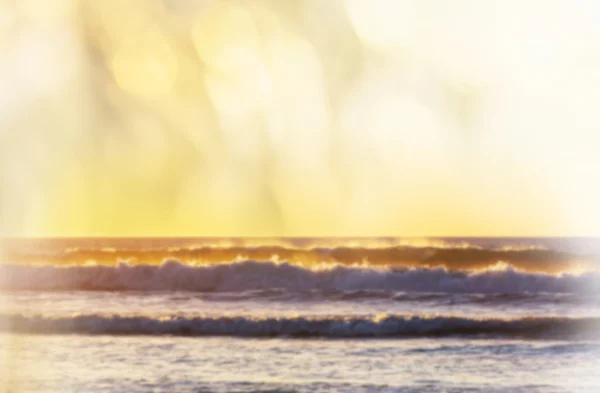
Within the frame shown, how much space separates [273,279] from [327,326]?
192mm

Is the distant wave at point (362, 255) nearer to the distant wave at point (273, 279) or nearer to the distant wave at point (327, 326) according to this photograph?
the distant wave at point (273, 279)

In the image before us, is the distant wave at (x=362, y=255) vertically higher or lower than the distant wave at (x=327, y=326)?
higher

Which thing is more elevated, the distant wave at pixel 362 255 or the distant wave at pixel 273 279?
the distant wave at pixel 362 255

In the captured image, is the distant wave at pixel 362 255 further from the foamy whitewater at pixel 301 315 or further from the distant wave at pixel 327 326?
the distant wave at pixel 327 326

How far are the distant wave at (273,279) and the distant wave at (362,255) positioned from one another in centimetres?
2

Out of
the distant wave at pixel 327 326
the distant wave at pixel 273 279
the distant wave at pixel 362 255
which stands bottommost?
the distant wave at pixel 327 326

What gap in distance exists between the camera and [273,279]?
1.59 metres

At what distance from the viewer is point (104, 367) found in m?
1.59

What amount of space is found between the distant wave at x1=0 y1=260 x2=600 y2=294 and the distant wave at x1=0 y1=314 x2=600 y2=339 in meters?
0.08

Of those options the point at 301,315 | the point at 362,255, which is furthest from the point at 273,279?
the point at 362,255

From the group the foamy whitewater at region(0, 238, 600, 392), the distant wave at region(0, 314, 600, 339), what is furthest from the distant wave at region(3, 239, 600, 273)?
the distant wave at region(0, 314, 600, 339)

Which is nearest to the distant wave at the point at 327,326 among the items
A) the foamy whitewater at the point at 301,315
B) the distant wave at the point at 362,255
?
the foamy whitewater at the point at 301,315

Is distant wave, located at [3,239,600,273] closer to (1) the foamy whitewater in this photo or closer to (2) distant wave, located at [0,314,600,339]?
(1) the foamy whitewater

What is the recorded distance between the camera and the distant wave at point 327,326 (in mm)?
1527
